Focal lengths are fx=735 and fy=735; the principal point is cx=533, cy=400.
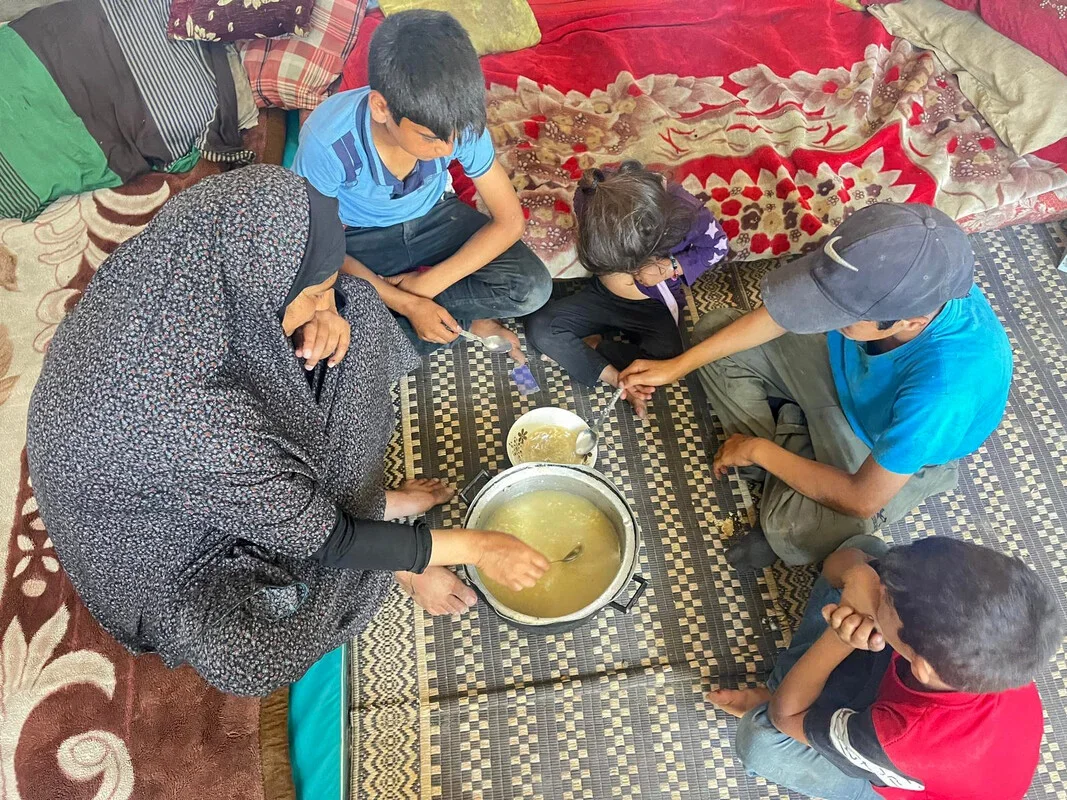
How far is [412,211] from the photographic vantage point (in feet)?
4.89

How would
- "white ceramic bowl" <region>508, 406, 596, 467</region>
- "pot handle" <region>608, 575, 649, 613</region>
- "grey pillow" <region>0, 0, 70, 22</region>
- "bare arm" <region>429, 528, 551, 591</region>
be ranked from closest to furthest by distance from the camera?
"bare arm" <region>429, 528, 551, 591</region>, "pot handle" <region>608, 575, 649, 613</region>, "white ceramic bowl" <region>508, 406, 596, 467</region>, "grey pillow" <region>0, 0, 70, 22</region>

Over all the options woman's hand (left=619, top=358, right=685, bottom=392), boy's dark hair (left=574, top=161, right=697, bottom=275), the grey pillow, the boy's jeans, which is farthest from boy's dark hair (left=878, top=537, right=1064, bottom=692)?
the grey pillow

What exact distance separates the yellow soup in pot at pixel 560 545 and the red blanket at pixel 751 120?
60 cm

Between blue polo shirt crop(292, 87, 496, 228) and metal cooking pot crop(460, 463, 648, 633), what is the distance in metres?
0.57

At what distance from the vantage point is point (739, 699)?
1.23 meters

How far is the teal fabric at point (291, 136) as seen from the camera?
1888 millimetres

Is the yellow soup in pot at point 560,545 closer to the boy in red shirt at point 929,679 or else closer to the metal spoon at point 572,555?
the metal spoon at point 572,555

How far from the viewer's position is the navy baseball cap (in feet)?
3.20

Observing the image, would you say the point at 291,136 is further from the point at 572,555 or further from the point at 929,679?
the point at 929,679

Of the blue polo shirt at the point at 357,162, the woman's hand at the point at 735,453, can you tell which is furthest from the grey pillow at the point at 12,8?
the woman's hand at the point at 735,453

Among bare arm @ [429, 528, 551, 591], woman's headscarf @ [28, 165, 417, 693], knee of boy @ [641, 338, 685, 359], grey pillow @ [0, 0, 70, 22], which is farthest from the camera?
grey pillow @ [0, 0, 70, 22]

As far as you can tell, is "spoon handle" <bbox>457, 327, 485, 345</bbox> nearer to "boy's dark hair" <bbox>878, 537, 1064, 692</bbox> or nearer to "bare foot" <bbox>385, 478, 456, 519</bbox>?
"bare foot" <bbox>385, 478, 456, 519</bbox>

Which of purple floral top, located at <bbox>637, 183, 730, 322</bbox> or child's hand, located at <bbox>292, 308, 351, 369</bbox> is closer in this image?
child's hand, located at <bbox>292, 308, 351, 369</bbox>

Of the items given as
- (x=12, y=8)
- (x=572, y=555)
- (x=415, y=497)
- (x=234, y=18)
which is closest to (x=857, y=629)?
(x=572, y=555)
